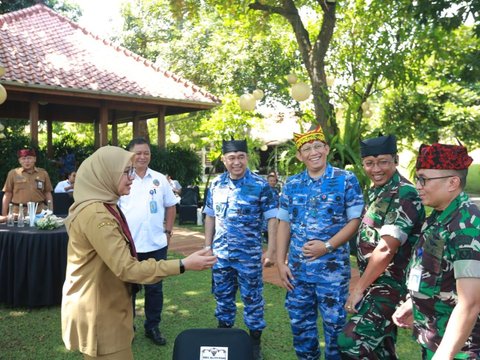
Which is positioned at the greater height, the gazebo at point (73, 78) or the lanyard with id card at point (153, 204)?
the gazebo at point (73, 78)

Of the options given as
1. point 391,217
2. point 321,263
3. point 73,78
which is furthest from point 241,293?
point 73,78

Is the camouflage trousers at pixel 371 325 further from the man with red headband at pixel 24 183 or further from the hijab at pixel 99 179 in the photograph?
the man with red headband at pixel 24 183

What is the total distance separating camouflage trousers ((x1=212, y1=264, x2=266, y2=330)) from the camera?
3.52 metres

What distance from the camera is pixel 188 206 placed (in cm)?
1127

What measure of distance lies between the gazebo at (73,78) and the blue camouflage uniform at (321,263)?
9.03 metres

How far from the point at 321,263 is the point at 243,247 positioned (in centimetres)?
81

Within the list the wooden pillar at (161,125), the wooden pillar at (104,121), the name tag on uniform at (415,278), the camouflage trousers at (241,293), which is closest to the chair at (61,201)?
the wooden pillar at (104,121)

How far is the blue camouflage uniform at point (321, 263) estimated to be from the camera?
289 cm

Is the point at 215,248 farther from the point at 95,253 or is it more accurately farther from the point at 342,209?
the point at 95,253

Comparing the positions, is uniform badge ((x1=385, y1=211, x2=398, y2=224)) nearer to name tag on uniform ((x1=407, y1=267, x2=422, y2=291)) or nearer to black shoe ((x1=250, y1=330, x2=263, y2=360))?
name tag on uniform ((x1=407, y1=267, x2=422, y2=291))

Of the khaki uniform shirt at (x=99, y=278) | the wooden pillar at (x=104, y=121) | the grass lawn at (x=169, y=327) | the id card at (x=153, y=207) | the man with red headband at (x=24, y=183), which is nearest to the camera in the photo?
the khaki uniform shirt at (x=99, y=278)

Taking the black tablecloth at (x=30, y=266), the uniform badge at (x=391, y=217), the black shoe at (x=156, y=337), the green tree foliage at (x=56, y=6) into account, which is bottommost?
the black shoe at (x=156, y=337)

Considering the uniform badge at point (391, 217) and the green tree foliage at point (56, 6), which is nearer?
the uniform badge at point (391, 217)

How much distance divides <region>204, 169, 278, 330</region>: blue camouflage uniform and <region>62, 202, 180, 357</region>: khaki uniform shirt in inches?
55.2
